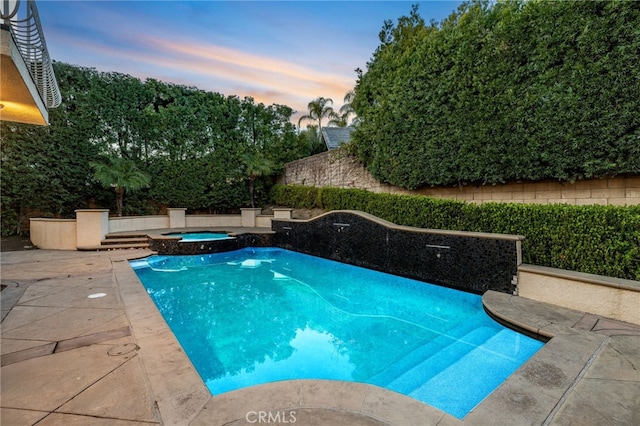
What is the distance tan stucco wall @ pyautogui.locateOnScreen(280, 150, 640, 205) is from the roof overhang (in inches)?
367

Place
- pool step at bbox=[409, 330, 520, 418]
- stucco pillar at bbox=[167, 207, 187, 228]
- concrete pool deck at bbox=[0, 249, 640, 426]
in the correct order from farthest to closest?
stucco pillar at bbox=[167, 207, 187, 228], pool step at bbox=[409, 330, 520, 418], concrete pool deck at bbox=[0, 249, 640, 426]

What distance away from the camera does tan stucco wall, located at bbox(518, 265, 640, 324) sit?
4.11 metres

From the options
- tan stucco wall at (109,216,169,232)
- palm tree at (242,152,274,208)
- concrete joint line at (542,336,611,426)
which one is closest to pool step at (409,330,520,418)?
concrete joint line at (542,336,611,426)

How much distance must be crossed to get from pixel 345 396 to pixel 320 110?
97.1 feet

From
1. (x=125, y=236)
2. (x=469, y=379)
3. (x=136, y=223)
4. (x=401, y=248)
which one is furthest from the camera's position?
(x=136, y=223)

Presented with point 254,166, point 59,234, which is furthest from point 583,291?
point 254,166

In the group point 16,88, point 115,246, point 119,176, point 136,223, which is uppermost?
point 16,88

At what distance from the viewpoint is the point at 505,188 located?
7879 millimetres

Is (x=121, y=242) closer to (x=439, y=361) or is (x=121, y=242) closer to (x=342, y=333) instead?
(x=342, y=333)

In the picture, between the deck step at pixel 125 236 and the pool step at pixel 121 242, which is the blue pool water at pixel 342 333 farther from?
the deck step at pixel 125 236

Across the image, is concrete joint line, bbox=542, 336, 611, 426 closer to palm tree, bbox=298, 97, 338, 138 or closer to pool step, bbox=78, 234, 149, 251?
pool step, bbox=78, 234, 149, 251

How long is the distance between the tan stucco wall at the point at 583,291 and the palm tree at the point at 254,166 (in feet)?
43.1

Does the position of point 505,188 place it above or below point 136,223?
above

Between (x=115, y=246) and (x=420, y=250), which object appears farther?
(x=115, y=246)
